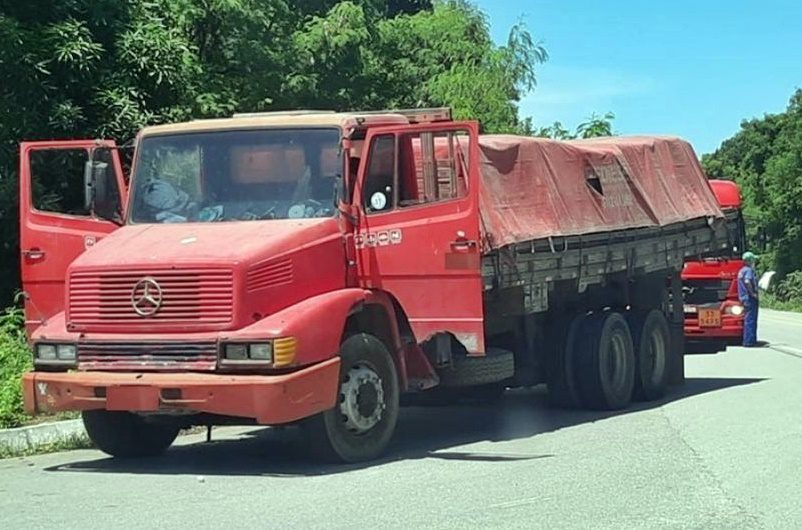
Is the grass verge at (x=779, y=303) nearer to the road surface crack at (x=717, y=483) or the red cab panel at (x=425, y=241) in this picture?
the road surface crack at (x=717, y=483)

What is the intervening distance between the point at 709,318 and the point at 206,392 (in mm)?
13969

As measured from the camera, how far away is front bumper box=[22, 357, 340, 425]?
9.15m

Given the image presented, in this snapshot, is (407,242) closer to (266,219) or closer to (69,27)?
(266,219)

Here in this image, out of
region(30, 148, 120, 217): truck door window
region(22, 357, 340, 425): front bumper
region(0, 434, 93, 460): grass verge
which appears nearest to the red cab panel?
region(22, 357, 340, 425): front bumper

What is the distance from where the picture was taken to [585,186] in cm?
1316

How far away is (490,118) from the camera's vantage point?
87.2 feet

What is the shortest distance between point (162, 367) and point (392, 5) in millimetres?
28079

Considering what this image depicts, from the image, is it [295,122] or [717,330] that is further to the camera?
[717,330]

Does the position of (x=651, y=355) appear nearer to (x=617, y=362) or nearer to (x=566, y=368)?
(x=617, y=362)

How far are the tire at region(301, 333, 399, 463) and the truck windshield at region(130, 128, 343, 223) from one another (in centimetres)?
119


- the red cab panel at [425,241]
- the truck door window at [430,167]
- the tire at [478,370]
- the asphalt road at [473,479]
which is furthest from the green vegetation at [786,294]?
the red cab panel at [425,241]

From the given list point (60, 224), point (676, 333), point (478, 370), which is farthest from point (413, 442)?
point (676, 333)

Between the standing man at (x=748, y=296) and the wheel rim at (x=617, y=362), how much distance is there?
9.06 m

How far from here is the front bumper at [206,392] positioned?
9.15 m
